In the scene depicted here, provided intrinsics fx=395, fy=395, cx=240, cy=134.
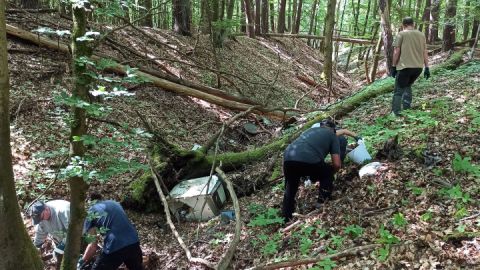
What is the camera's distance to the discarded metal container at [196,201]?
6742 mm

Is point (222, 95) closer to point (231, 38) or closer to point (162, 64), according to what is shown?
point (162, 64)

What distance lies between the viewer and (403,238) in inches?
167

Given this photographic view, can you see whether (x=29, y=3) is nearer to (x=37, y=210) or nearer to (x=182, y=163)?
(x=182, y=163)

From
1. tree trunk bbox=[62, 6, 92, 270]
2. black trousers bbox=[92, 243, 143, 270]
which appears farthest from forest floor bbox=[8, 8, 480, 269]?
black trousers bbox=[92, 243, 143, 270]

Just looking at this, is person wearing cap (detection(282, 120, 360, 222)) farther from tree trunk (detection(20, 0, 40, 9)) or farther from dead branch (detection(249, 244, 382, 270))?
tree trunk (detection(20, 0, 40, 9))

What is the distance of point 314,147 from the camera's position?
5.57 metres

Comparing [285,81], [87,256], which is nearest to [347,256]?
[87,256]

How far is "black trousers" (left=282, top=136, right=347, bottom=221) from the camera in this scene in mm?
5504

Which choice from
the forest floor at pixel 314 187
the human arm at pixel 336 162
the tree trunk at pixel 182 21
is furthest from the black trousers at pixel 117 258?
the tree trunk at pixel 182 21

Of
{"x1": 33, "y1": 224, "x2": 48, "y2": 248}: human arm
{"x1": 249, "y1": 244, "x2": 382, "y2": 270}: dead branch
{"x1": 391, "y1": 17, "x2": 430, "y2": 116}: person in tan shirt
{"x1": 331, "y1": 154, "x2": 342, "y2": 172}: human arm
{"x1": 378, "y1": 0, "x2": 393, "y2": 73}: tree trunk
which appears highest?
{"x1": 378, "y1": 0, "x2": 393, "y2": 73}: tree trunk

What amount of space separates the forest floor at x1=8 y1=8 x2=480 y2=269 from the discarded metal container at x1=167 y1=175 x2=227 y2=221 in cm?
21

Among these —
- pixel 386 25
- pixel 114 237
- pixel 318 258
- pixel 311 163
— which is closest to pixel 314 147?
pixel 311 163

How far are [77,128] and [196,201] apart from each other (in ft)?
10.7

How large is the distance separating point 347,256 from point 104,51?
28.5 feet
